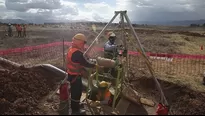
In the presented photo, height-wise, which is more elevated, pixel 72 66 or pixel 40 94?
pixel 72 66

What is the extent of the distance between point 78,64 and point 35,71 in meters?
3.80

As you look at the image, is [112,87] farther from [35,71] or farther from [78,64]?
[35,71]

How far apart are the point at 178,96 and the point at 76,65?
4.35 metres

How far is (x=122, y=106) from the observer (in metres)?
7.37

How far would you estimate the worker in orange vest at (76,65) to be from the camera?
663 cm

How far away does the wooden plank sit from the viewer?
7234 millimetres

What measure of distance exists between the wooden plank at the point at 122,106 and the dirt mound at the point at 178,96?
154 cm

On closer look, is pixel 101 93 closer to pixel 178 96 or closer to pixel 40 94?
pixel 40 94

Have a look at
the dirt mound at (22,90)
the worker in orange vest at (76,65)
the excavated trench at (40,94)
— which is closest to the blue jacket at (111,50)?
the excavated trench at (40,94)

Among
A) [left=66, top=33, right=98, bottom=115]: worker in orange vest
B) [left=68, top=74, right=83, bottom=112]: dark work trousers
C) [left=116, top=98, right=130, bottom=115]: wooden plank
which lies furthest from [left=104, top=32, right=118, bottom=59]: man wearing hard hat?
[left=68, top=74, right=83, bottom=112]: dark work trousers

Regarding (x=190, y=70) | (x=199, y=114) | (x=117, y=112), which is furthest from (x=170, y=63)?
(x=117, y=112)

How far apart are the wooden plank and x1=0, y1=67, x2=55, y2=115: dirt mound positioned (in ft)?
7.85

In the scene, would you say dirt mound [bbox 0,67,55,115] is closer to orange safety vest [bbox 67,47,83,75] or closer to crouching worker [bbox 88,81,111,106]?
orange safety vest [bbox 67,47,83,75]

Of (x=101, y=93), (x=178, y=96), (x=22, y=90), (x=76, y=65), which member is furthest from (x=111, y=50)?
(x=22, y=90)
